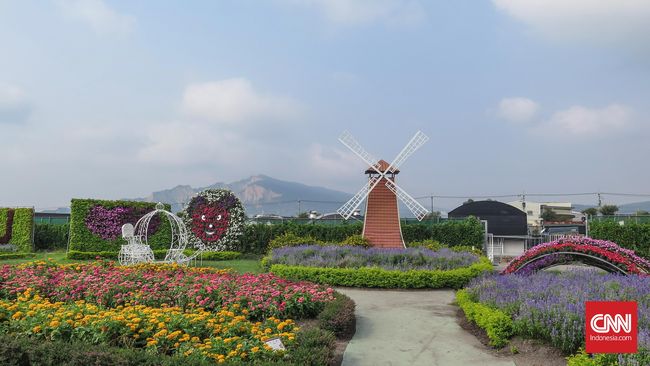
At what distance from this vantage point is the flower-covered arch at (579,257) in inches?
376

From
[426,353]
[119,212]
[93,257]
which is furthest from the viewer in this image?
[119,212]

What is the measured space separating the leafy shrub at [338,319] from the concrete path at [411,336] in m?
0.17

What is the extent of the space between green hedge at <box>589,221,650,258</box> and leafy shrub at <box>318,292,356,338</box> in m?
→ 14.4

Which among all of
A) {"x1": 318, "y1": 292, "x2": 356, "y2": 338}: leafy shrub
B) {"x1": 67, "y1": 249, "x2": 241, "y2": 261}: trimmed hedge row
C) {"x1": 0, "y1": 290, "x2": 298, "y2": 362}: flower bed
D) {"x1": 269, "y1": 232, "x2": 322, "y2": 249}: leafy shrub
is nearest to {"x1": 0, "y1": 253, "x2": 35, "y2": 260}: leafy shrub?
{"x1": 67, "y1": 249, "x2": 241, "y2": 261}: trimmed hedge row

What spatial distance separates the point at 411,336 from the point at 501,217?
21.5 m

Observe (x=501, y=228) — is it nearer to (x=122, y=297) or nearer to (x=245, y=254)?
(x=245, y=254)

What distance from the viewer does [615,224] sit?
18.0 meters

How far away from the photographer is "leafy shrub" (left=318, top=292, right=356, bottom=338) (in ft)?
21.7

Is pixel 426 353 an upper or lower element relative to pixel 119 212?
lower

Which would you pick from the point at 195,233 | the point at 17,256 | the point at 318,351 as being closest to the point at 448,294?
the point at 318,351

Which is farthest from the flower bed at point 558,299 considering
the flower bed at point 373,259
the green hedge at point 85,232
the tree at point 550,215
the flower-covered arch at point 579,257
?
the tree at point 550,215

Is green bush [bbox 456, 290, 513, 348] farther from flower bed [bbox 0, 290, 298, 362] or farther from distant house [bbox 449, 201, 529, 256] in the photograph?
distant house [bbox 449, 201, 529, 256]

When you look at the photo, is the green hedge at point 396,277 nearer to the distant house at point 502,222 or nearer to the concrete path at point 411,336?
the concrete path at point 411,336

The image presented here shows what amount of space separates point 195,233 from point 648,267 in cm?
1515
